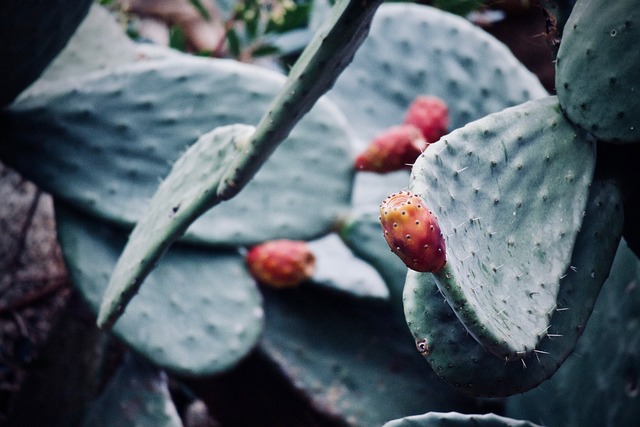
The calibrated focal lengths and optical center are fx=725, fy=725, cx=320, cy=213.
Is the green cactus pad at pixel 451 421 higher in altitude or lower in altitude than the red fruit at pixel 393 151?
higher

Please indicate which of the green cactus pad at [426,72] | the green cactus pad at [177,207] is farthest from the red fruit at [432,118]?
the green cactus pad at [177,207]

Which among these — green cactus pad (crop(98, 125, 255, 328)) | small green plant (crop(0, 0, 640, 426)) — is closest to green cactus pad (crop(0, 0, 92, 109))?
small green plant (crop(0, 0, 640, 426))

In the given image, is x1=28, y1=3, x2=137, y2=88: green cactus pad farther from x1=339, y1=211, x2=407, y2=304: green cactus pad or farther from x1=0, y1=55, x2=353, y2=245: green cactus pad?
x1=339, y1=211, x2=407, y2=304: green cactus pad

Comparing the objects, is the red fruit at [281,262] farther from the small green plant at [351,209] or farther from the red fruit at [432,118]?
the red fruit at [432,118]

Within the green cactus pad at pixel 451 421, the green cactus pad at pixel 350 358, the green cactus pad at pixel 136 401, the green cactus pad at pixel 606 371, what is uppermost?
the green cactus pad at pixel 451 421

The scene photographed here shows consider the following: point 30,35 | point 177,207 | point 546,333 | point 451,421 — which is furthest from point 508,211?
point 30,35

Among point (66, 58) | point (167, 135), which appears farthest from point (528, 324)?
point (66, 58)

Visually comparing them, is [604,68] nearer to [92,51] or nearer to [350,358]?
[350,358]

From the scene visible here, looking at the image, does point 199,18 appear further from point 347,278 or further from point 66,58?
point 347,278
